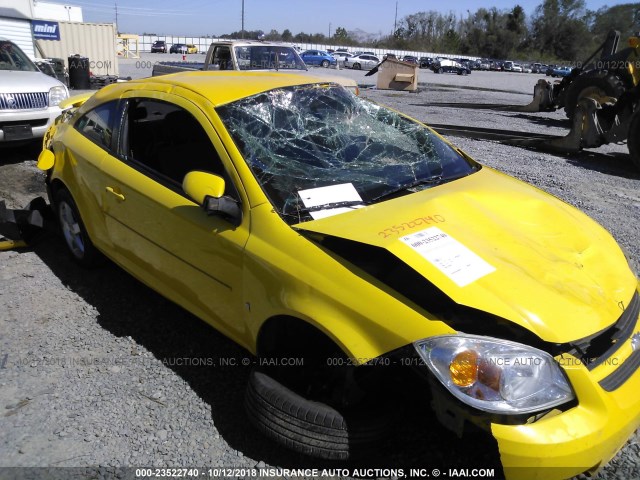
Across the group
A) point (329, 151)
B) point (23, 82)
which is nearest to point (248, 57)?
point (23, 82)

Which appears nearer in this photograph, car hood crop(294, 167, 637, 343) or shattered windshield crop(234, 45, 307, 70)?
car hood crop(294, 167, 637, 343)

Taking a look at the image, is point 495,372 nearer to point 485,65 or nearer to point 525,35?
point 485,65

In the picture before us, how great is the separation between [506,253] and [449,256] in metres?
0.30

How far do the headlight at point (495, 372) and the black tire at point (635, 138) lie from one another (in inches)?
316

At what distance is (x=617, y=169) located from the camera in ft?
27.8

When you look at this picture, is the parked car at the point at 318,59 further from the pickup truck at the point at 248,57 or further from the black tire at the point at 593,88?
the black tire at the point at 593,88

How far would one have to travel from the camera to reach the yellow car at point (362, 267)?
1.84 metres

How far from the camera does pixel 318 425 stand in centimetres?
211

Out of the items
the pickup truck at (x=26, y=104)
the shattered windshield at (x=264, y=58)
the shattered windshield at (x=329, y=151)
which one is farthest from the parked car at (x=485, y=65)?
the shattered windshield at (x=329, y=151)

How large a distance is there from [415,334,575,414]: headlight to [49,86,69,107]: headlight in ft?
24.0

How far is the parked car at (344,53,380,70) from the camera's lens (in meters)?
48.9

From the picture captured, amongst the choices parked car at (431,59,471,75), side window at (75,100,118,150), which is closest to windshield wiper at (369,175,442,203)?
side window at (75,100,118,150)

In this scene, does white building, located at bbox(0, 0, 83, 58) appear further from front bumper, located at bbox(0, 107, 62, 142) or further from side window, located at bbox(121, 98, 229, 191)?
side window, located at bbox(121, 98, 229, 191)

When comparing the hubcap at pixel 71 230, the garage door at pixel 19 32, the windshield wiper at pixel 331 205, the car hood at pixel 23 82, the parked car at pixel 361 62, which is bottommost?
the hubcap at pixel 71 230
